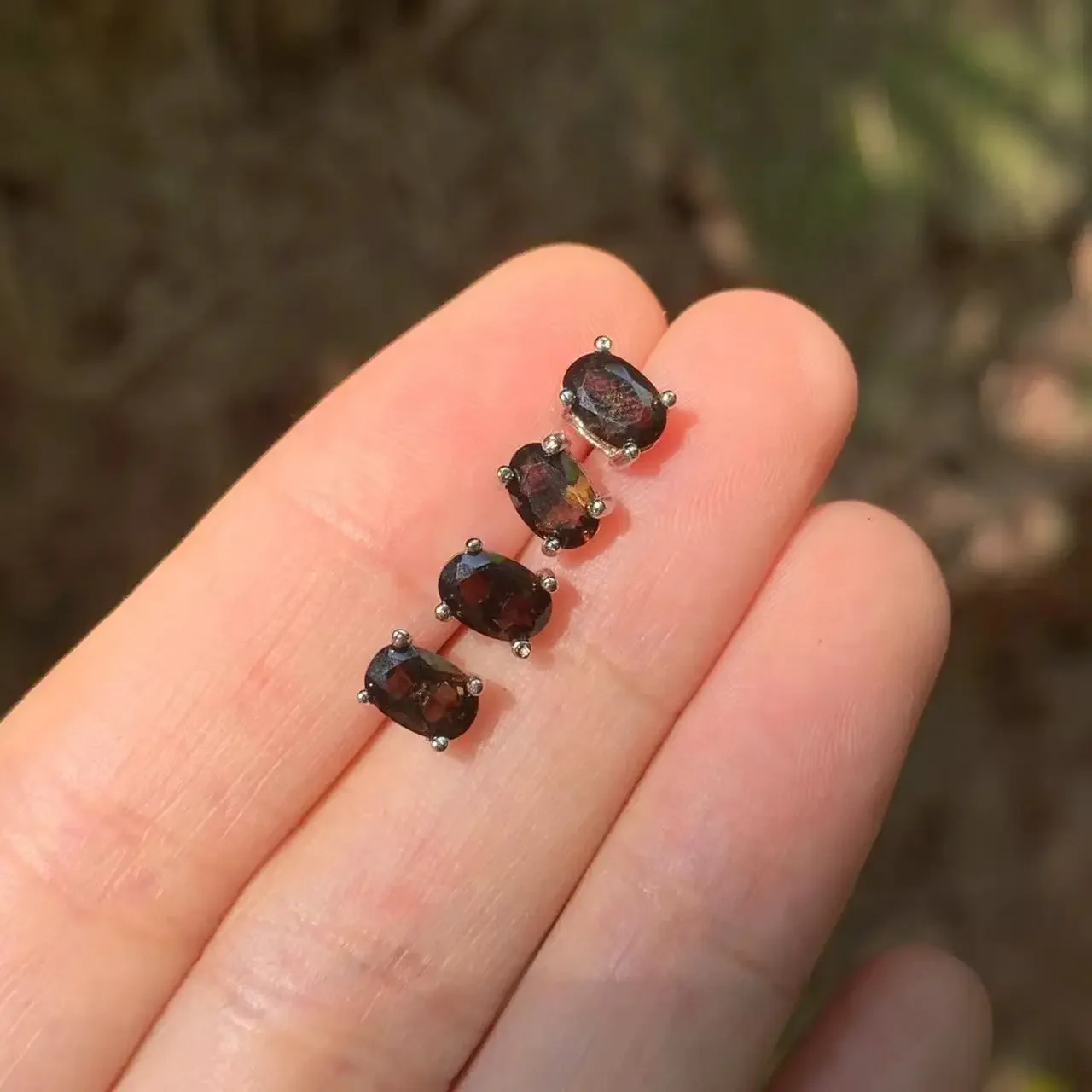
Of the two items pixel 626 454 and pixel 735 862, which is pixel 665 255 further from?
pixel 735 862

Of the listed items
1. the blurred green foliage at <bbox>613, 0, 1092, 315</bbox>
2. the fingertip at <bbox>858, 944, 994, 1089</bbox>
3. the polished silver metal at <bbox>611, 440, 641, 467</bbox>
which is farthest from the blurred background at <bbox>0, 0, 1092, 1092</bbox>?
the polished silver metal at <bbox>611, 440, 641, 467</bbox>

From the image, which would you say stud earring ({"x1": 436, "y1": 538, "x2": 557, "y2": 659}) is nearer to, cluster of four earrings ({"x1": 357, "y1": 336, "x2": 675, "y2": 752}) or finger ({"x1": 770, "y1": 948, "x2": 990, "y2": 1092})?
cluster of four earrings ({"x1": 357, "y1": 336, "x2": 675, "y2": 752})

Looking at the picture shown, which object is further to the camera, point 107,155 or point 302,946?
point 107,155

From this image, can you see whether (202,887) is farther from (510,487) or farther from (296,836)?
(510,487)

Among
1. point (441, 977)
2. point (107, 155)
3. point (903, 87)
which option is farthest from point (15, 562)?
point (903, 87)

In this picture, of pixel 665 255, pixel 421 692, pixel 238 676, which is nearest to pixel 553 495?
pixel 421 692

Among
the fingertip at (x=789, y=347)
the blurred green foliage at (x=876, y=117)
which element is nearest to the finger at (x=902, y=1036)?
the fingertip at (x=789, y=347)
